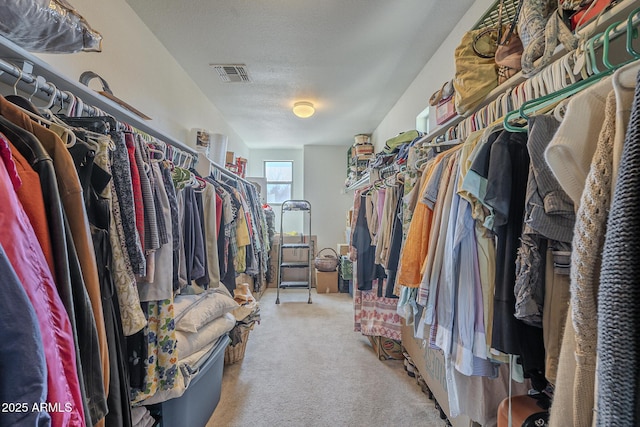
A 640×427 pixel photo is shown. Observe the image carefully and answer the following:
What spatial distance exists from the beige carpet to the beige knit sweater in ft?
4.95

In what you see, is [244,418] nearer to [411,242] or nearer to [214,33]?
[411,242]

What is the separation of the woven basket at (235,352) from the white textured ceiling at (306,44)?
2.27 meters

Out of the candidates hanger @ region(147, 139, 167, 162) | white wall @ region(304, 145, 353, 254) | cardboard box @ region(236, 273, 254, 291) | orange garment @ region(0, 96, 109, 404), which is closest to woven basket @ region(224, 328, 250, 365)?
cardboard box @ region(236, 273, 254, 291)

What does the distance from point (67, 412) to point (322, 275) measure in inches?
161

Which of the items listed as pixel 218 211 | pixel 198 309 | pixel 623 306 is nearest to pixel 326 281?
pixel 218 211

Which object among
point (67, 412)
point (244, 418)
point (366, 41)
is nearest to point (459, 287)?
point (67, 412)

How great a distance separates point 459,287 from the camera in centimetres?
93

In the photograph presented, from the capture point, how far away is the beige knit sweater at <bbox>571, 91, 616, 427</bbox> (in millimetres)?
397

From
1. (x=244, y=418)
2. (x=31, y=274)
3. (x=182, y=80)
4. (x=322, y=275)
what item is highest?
(x=182, y=80)

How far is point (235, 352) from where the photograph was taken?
7.34 ft

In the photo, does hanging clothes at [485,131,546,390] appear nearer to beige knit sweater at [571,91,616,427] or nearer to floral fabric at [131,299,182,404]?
beige knit sweater at [571,91,616,427]

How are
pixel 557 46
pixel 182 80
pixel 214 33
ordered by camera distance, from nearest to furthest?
pixel 557 46, pixel 214 33, pixel 182 80

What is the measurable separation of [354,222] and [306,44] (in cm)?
149

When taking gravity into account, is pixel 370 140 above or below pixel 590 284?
above
